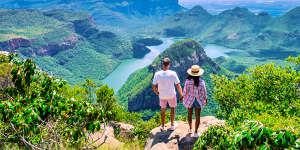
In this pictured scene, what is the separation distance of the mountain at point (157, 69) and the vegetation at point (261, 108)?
106325 mm

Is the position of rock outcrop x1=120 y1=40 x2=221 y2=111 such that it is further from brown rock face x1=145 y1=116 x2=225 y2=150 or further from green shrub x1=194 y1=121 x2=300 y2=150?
green shrub x1=194 y1=121 x2=300 y2=150

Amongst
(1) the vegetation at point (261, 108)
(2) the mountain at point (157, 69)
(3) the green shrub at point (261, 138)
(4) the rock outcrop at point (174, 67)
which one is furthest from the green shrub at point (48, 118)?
(4) the rock outcrop at point (174, 67)

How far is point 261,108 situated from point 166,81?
644cm

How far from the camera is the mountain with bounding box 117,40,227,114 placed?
421 ft

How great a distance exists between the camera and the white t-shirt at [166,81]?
30.1 ft

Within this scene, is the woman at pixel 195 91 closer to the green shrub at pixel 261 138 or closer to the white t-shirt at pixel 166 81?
the white t-shirt at pixel 166 81

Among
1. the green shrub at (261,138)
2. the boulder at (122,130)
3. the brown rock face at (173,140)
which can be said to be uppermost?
the green shrub at (261,138)

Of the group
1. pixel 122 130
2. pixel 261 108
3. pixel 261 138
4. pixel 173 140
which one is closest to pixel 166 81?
pixel 173 140

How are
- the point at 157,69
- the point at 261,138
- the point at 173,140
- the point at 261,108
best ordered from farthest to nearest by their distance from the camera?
1. the point at 157,69
2. the point at 261,108
3. the point at 173,140
4. the point at 261,138

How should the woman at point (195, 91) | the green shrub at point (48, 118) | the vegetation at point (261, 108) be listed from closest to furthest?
1. the vegetation at point (261, 108)
2. the green shrub at point (48, 118)
3. the woman at point (195, 91)

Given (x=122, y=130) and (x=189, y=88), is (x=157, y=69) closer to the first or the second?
(x=122, y=130)

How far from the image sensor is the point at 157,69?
132375mm

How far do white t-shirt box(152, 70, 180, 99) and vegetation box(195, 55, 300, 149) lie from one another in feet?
10.0

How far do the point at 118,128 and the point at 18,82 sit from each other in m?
12.8
